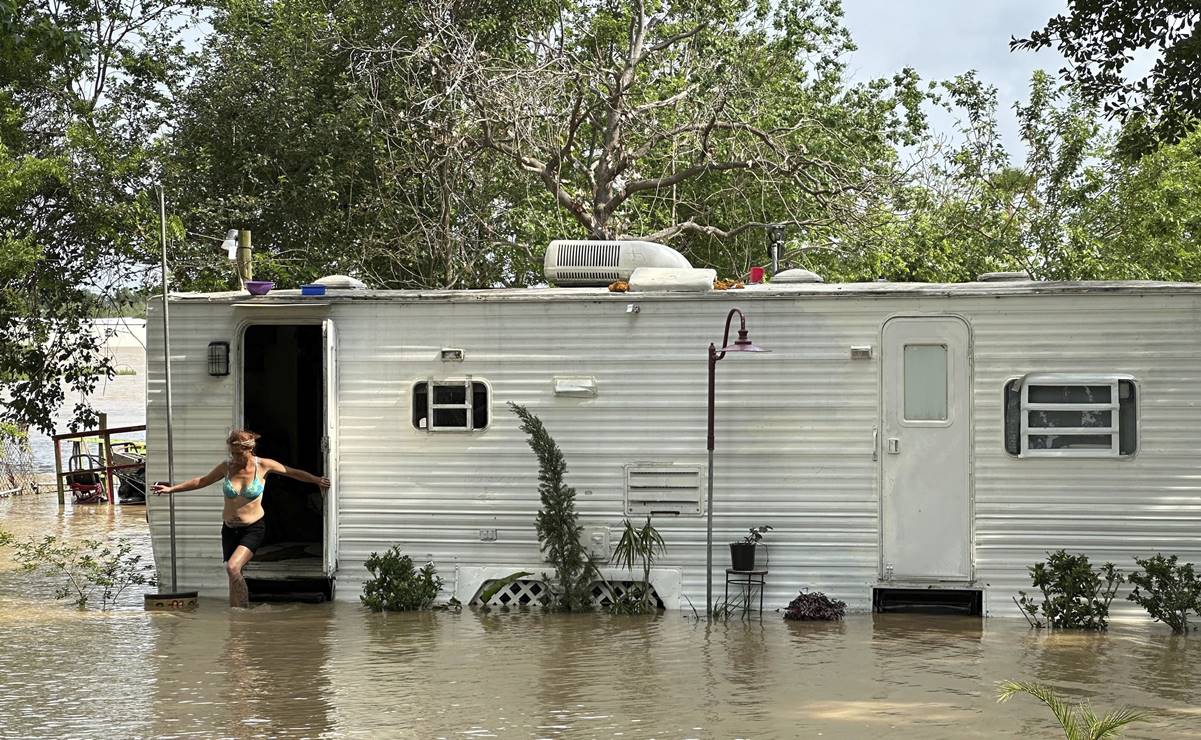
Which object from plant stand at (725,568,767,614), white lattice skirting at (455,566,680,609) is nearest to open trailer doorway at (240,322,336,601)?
white lattice skirting at (455,566,680,609)

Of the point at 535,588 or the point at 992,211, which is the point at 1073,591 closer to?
the point at 535,588

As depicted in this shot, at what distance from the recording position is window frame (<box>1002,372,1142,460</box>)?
10930 millimetres

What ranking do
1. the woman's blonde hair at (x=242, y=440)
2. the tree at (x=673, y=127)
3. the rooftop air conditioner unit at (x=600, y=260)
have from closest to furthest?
the woman's blonde hair at (x=242, y=440), the rooftop air conditioner unit at (x=600, y=260), the tree at (x=673, y=127)

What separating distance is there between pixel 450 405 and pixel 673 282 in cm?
206

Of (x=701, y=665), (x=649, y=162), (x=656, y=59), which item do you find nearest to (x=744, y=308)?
(x=701, y=665)

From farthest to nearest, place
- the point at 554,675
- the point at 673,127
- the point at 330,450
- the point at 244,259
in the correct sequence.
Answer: the point at 673,127 < the point at 244,259 < the point at 330,450 < the point at 554,675

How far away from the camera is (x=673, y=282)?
11617mm

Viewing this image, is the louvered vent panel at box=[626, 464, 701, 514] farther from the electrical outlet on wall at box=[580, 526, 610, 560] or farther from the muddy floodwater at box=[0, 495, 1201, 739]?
the muddy floodwater at box=[0, 495, 1201, 739]

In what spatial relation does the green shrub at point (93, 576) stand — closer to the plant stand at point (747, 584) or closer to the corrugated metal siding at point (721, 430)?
the corrugated metal siding at point (721, 430)

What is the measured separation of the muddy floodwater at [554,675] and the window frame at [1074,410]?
1296 millimetres

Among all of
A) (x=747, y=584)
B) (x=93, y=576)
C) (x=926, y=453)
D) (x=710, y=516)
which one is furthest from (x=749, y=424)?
(x=93, y=576)

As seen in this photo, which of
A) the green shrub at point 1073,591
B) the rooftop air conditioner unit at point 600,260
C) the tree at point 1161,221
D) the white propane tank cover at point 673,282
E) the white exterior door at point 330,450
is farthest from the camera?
the tree at point 1161,221

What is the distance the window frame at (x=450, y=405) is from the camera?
1172cm

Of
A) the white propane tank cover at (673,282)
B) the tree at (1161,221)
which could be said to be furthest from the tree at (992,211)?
the white propane tank cover at (673,282)
